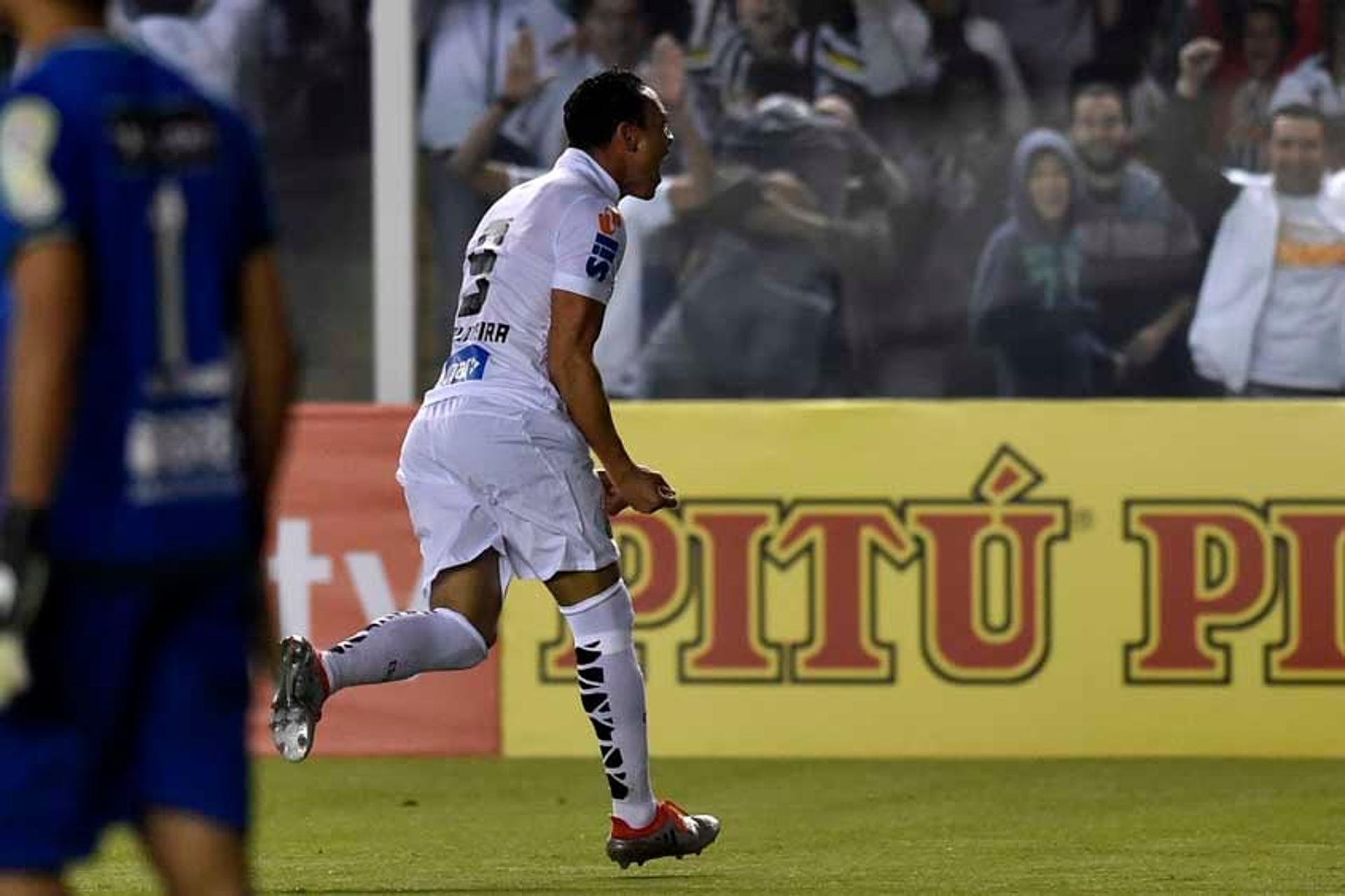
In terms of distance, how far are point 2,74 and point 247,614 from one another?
990 cm

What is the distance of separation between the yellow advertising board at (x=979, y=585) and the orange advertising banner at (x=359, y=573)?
23 cm

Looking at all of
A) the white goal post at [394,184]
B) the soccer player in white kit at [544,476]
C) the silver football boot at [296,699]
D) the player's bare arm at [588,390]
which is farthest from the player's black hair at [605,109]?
the white goal post at [394,184]

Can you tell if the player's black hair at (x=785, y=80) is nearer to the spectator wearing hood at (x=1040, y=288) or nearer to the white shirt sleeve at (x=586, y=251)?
the spectator wearing hood at (x=1040, y=288)

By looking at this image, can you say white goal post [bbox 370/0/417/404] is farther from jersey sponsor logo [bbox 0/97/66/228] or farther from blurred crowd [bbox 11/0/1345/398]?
jersey sponsor logo [bbox 0/97/66/228]

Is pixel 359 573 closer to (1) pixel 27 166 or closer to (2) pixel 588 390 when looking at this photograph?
(2) pixel 588 390

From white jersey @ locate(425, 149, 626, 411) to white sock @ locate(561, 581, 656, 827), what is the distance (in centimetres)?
57

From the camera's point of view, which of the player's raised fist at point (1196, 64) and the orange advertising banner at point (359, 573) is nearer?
the orange advertising banner at point (359, 573)

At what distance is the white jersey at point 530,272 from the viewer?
Answer: 8016 millimetres

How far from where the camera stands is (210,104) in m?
4.30

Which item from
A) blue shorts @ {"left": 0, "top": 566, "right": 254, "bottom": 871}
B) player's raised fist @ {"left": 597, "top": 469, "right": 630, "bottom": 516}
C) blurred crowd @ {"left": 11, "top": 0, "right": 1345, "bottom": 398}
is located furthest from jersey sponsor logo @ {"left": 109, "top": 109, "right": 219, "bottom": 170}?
blurred crowd @ {"left": 11, "top": 0, "right": 1345, "bottom": 398}

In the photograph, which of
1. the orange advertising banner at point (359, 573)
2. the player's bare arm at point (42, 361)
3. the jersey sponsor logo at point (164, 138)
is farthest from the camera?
the orange advertising banner at point (359, 573)

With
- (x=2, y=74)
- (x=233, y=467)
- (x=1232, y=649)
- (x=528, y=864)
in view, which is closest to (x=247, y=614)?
(x=233, y=467)

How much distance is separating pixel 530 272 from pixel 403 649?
1048 mm

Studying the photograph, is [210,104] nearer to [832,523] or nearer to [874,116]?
[832,523]
